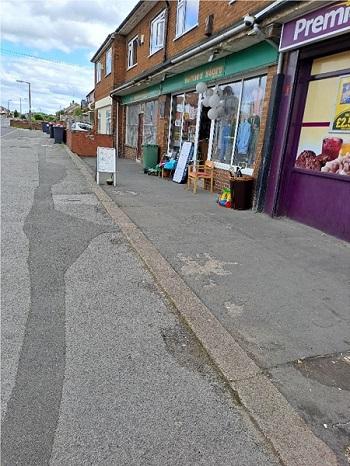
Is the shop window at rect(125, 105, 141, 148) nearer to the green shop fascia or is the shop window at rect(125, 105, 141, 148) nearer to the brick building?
the brick building

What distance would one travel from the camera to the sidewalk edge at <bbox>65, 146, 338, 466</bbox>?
1.92 metres

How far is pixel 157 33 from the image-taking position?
13.5 meters

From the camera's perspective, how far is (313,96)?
6.21 meters

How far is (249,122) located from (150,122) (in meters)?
7.84

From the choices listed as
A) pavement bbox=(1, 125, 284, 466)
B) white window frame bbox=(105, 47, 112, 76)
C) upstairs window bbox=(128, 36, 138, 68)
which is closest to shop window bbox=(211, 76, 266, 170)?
pavement bbox=(1, 125, 284, 466)

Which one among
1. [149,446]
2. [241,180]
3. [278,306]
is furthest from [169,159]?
[149,446]

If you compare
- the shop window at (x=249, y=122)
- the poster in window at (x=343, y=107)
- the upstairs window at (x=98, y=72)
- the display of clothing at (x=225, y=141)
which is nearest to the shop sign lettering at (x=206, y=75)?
the shop window at (x=249, y=122)

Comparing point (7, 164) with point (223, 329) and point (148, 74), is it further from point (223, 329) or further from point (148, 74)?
point (223, 329)

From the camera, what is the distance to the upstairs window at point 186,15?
401 inches

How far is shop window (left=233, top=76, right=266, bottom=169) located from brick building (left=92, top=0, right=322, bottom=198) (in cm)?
2

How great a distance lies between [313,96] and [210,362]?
212 inches

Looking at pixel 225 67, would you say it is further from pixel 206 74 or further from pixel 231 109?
pixel 206 74

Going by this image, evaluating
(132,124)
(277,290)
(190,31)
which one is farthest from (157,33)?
(277,290)

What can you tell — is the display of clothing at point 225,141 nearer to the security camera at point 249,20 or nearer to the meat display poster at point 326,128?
the meat display poster at point 326,128
